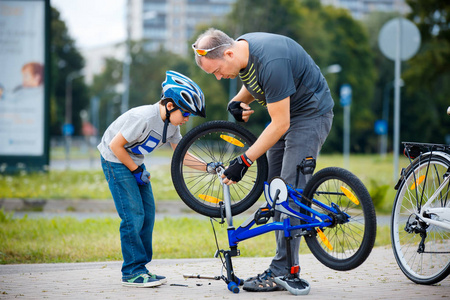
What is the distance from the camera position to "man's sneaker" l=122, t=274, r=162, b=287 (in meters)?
4.54

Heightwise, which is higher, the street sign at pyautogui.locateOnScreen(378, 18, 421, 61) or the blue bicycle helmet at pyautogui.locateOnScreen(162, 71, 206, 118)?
the street sign at pyautogui.locateOnScreen(378, 18, 421, 61)

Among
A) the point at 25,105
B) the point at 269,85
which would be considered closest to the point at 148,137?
the point at 269,85

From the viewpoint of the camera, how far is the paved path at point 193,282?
13.9 ft

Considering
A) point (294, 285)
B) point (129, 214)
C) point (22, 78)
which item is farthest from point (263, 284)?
point (22, 78)

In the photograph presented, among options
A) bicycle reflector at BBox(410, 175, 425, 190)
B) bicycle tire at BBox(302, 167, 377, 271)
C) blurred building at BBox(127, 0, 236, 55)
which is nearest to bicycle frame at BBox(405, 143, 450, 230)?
bicycle reflector at BBox(410, 175, 425, 190)

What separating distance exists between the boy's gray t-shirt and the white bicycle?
1.89 m

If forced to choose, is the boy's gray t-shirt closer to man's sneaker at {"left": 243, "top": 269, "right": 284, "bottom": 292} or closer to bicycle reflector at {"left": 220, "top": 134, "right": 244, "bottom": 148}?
bicycle reflector at {"left": 220, "top": 134, "right": 244, "bottom": 148}

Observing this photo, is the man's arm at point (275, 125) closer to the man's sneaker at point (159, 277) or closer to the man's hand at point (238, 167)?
the man's hand at point (238, 167)

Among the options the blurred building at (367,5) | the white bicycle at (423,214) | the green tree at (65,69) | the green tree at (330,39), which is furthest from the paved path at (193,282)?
the blurred building at (367,5)

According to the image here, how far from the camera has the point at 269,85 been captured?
4.08 meters

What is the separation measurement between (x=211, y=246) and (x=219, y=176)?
234 centimetres

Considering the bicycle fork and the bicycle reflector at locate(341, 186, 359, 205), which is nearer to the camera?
the bicycle reflector at locate(341, 186, 359, 205)

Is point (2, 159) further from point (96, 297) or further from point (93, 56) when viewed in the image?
point (93, 56)

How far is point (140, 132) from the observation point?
4520 mm
